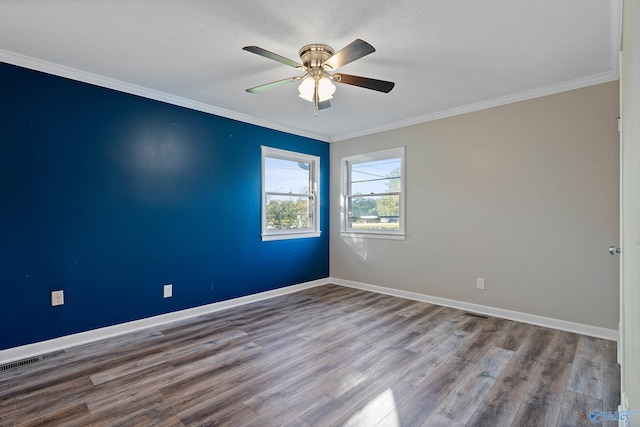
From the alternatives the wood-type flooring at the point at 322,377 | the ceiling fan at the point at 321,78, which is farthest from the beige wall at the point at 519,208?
the ceiling fan at the point at 321,78

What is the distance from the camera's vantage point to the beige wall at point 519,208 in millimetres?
3012

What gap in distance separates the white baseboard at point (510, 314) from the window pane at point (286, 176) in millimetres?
1865

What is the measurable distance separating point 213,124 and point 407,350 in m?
3.30

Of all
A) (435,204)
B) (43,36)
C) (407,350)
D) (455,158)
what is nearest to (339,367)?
(407,350)

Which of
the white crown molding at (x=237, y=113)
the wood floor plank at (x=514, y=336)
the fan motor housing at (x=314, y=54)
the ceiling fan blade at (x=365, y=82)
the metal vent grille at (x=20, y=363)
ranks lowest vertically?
the wood floor plank at (x=514, y=336)

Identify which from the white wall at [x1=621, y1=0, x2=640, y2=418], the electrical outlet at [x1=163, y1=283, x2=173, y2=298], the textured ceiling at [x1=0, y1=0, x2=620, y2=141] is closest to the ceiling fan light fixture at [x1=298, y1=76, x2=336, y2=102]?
the textured ceiling at [x1=0, y1=0, x2=620, y2=141]

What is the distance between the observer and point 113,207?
3109 millimetres

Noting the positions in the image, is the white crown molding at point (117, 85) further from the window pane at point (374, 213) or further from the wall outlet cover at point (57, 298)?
the wall outlet cover at point (57, 298)

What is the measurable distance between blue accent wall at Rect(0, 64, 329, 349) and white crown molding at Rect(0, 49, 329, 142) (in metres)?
0.06

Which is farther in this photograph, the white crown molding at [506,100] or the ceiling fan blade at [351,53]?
the white crown molding at [506,100]

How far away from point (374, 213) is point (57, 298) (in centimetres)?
386

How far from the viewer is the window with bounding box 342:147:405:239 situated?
4.58 meters

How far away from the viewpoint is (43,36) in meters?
2.30

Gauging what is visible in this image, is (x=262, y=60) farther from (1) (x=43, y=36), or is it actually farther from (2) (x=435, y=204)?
(2) (x=435, y=204)
